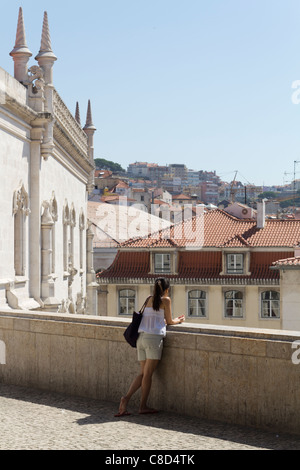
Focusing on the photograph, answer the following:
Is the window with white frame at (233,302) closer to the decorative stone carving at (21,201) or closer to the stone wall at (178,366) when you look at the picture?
the decorative stone carving at (21,201)

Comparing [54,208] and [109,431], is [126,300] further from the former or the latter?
[109,431]

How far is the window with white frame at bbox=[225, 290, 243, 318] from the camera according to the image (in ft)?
145

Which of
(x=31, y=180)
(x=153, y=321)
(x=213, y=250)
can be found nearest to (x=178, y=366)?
(x=153, y=321)

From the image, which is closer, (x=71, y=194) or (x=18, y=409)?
(x=18, y=409)

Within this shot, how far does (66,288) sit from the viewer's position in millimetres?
25797

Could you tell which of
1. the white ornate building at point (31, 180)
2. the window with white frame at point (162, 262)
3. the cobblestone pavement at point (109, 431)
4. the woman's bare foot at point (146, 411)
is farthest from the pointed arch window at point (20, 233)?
the window with white frame at point (162, 262)

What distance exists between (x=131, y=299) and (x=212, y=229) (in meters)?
7.56

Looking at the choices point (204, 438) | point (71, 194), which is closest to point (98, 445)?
point (204, 438)

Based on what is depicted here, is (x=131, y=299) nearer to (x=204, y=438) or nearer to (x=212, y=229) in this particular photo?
(x=212, y=229)

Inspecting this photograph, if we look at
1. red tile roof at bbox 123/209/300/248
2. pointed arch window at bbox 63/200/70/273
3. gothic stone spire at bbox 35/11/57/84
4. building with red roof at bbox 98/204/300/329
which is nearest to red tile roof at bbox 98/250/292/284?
building with red roof at bbox 98/204/300/329

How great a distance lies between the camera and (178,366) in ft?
25.4

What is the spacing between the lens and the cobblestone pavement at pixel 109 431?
654cm

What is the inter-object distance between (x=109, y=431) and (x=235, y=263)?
38.8m
